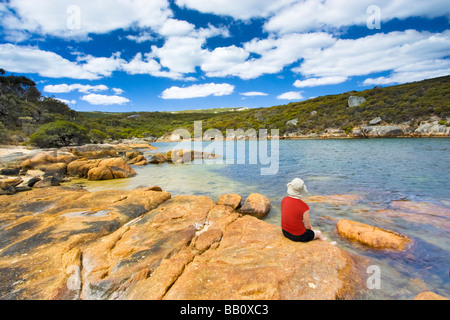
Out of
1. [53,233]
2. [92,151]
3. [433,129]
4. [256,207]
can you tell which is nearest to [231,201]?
[256,207]

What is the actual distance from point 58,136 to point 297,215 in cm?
3507

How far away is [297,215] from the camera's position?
479 centimetres

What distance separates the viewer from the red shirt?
4.78 metres

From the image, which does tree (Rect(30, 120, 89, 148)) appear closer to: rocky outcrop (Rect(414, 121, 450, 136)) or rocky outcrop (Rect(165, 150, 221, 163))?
rocky outcrop (Rect(165, 150, 221, 163))

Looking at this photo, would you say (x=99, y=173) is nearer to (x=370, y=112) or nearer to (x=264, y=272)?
(x=264, y=272)

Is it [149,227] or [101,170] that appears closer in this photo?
[149,227]

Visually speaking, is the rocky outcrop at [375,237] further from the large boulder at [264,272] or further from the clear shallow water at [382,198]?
the large boulder at [264,272]

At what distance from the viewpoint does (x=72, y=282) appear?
142 inches

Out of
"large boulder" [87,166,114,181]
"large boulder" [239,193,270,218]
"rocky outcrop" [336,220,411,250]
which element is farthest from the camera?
"large boulder" [87,166,114,181]

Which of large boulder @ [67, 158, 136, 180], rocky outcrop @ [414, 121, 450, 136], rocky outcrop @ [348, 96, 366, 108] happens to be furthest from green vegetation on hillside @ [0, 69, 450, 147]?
large boulder @ [67, 158, 136, 180]

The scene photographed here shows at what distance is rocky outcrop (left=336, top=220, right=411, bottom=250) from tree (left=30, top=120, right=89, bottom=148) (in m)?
34.5
